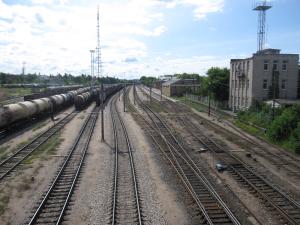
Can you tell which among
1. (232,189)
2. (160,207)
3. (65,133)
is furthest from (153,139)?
(160,207)

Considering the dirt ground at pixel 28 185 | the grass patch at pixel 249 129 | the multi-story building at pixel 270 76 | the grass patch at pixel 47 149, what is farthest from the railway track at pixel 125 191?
the multi-story building at pixel 270 76

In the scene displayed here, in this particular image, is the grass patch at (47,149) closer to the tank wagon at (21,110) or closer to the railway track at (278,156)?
the tank wagon at (21,110)

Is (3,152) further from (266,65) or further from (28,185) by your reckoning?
(266,65)

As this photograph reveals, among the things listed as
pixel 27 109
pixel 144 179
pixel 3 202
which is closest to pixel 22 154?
pixel 3 202

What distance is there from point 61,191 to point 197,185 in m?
6.62

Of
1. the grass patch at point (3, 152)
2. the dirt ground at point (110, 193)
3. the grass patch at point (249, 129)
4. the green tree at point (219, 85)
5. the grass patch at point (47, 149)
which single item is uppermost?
the green tree at point (219, 85)

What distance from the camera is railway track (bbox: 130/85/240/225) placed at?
42.9 feet

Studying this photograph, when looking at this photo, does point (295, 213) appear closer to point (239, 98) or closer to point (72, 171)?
point (72, 171)

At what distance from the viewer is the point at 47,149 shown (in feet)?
82.6

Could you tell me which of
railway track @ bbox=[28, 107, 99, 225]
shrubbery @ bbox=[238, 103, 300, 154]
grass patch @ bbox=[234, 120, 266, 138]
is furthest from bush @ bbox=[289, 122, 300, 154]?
railway track @ bbox=[28, 107, 99, 225]

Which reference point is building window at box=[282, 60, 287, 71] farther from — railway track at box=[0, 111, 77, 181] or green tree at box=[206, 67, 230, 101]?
railway track at box=[0, 111, 77, 181]

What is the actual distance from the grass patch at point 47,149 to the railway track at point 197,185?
7.95 metres

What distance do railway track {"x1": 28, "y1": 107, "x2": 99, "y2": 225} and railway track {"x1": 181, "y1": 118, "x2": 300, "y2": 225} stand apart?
8652mm

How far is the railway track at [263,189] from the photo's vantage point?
44.4 ft
